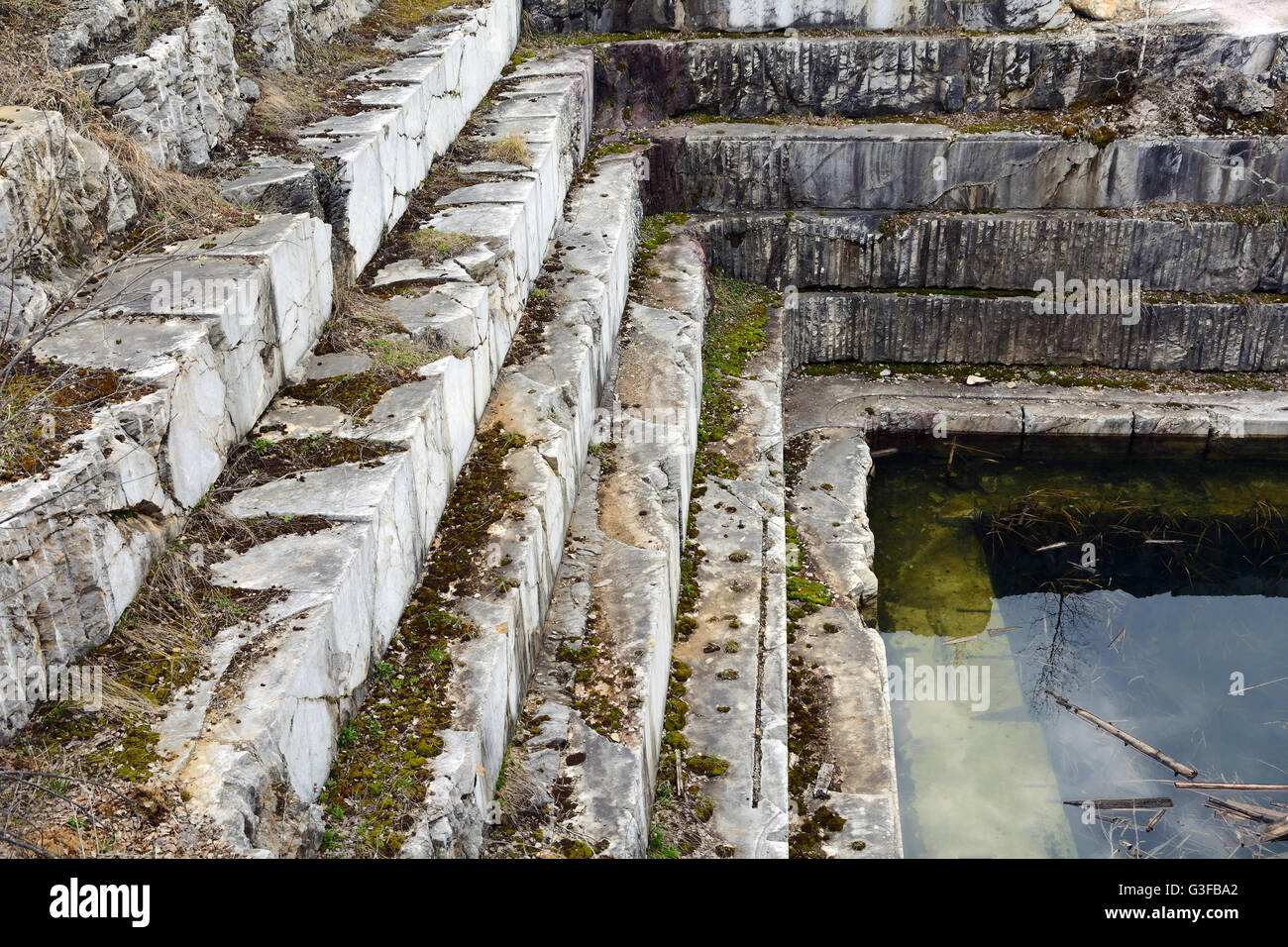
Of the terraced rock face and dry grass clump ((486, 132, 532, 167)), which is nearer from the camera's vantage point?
the terraced rock face

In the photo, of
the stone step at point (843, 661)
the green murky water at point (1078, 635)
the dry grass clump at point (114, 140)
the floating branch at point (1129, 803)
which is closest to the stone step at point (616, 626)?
the stone step at point (843, 661)

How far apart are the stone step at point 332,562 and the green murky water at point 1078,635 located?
3.62 meters

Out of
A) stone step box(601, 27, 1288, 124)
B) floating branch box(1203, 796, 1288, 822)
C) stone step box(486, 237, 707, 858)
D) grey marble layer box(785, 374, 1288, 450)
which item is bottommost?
floating branch box(1203, 796, 1288, 822)

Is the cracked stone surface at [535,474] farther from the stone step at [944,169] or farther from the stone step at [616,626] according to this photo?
the stone step at [944,169]

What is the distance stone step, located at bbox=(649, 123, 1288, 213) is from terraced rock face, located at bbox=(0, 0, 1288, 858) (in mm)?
40

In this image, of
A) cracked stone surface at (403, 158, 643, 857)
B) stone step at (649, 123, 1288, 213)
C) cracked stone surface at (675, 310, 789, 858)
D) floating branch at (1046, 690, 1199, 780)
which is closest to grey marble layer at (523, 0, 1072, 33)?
stone step at (649, 123, 1288, 213)

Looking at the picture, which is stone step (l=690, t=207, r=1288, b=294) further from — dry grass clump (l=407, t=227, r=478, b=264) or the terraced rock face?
dry grass clump (l=407, t=227, r=478, b=264)

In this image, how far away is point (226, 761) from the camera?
3643 millimetres

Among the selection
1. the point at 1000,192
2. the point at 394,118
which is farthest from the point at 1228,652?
the point at 394,118

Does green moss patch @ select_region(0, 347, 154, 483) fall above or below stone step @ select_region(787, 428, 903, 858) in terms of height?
above

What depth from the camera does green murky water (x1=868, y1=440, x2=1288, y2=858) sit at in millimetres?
6859

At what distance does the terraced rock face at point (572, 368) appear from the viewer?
13.9ft

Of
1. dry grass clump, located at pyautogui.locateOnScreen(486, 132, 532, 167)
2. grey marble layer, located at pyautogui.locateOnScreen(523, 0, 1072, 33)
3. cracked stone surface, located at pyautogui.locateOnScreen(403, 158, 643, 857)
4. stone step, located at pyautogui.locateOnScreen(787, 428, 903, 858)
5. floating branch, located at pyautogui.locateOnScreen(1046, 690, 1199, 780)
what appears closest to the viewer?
cracked stone surface, located at pyautogui.locateOnScreen(403, 158, 643, 857)

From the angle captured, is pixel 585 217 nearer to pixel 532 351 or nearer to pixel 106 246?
pixel 532 351
